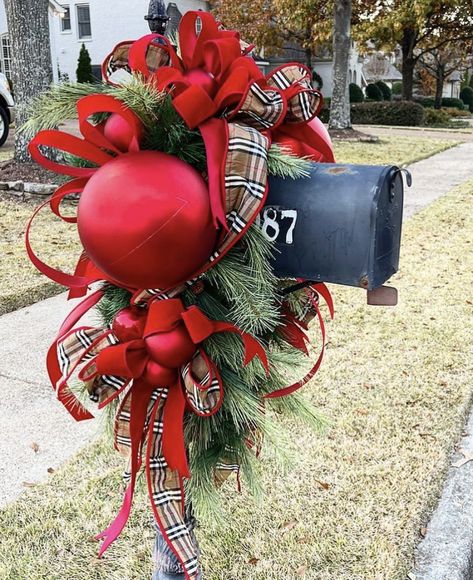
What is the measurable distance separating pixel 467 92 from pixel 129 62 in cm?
4696

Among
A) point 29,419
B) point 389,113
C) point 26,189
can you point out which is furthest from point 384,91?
point 29,419

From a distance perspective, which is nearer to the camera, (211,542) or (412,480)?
(211,542)

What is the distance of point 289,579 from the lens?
7.16ft

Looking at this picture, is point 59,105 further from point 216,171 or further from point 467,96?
point 467,96

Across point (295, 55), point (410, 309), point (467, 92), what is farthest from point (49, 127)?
point (467, 92)

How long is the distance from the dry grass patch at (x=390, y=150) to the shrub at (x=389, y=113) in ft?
22.7

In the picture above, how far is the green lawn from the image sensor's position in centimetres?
224

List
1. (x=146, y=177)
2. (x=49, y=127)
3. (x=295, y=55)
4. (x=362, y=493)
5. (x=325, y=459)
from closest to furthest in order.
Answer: (x=146, y=177) → (x=49, y=127) → (x=362, y=493) → (x=325, y=459) → (x=295, y=55)

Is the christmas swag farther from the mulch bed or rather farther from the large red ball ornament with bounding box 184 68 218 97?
the mulch bed

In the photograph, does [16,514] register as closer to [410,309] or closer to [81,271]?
[81,271]

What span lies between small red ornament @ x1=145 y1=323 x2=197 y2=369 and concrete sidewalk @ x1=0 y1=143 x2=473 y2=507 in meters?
1.53

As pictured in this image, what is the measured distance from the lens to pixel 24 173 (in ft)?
27.1

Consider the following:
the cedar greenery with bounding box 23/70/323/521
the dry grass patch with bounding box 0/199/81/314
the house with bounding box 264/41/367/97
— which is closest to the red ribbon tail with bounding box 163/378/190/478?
the cedar greenery with bounding box 23/70/323/521

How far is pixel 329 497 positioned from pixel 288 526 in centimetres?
25
